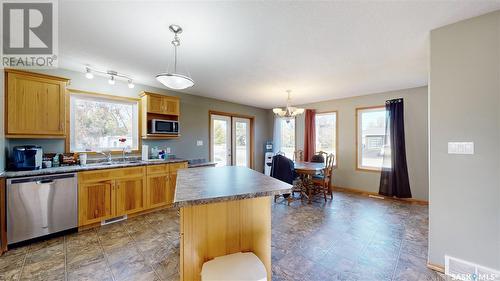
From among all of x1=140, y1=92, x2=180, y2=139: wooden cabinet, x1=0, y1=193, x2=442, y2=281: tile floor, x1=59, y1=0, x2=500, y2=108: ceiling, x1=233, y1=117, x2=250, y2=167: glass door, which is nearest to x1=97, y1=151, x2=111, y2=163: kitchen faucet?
x1=140, y1=92, x2=180, y2=139: wooden cabinet

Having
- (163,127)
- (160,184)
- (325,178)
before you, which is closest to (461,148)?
(325,178)

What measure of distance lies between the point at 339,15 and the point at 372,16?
0.31 meters

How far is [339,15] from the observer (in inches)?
66.1

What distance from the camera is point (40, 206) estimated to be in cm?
241

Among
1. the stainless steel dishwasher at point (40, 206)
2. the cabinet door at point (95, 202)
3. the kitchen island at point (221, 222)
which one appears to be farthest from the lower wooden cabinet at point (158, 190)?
the kitchen island at point (221, 222)

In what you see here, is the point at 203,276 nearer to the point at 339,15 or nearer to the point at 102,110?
the point at 339,15

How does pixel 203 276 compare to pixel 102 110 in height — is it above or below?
below

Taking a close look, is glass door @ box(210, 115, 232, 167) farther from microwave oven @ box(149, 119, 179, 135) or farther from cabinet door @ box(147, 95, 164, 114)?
cabinet door @ box(147, 95, 164, 114)

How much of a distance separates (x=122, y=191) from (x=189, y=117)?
7.06 feet

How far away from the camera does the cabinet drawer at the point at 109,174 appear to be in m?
2.73

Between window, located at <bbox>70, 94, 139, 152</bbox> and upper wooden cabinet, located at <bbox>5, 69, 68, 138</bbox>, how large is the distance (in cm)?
43

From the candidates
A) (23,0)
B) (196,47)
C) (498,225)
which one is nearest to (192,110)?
(196,47)

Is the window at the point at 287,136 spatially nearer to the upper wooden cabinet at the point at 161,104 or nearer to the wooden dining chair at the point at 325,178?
the wooden dining chair at the point at 325,178

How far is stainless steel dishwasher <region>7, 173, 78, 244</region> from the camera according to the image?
88.4 inches
